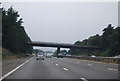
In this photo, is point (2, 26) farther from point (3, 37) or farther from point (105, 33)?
point (105, 33)

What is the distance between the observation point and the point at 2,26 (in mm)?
→ 83125

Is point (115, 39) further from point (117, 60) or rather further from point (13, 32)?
point (117, 60)

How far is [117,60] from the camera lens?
40812mm

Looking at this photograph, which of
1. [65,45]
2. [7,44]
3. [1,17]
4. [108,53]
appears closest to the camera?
[1,17]

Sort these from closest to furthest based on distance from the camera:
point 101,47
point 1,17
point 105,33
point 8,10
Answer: point 1,17
point 8,10
point 101,47
point 105,33

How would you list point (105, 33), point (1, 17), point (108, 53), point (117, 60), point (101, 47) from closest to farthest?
point (117, 60) → point (1, 17) → point (108, 53) → point (101, 47) → point (105, 33)

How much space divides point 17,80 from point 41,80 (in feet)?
3.89

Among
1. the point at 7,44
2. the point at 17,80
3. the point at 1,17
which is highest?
the point at 1,17

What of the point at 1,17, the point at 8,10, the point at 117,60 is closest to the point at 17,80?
the point at 117,60

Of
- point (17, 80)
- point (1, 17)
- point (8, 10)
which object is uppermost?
point (8, 10)

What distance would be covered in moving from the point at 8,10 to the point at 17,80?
94334mm

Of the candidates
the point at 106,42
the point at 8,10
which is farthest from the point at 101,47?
the point at 8,10

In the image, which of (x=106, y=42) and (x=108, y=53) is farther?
(x=106, y=42)

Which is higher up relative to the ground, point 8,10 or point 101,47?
point 8,10
